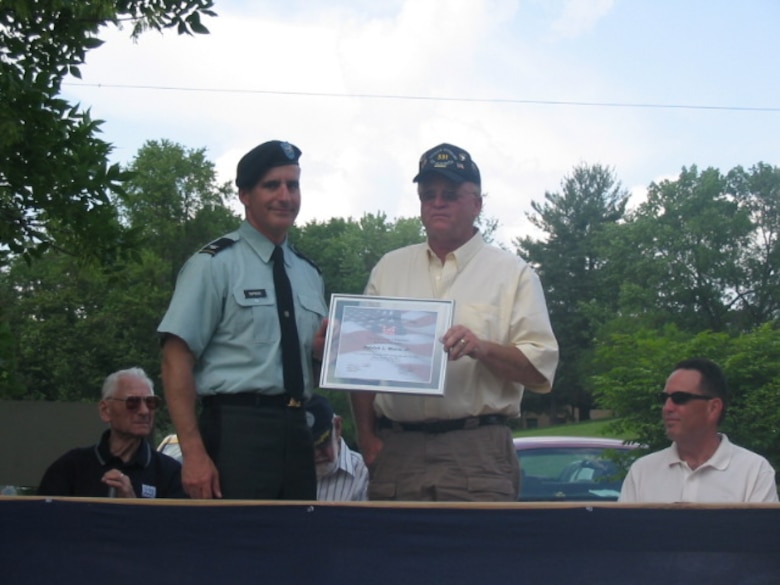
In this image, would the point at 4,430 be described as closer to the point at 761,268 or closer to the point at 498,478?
the point at 498,478

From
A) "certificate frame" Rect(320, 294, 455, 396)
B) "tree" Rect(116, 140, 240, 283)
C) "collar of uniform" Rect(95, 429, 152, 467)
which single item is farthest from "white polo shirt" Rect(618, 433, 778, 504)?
"tree" Rect(116, 140, 240, 283)

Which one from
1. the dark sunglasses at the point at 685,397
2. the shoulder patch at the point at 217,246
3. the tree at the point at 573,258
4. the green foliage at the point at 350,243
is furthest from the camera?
the tree at the point at 573,258

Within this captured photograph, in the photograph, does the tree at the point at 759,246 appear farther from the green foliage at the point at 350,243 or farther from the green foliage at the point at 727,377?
the green foliage at the point at 727,377

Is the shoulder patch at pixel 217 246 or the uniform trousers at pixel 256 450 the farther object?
the shoulder patch at pixel 217 246

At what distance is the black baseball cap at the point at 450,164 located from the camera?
13.3ft

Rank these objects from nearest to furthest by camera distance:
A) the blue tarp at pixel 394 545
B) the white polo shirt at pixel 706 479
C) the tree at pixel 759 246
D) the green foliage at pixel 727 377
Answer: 1. the blue tarp at pixel 394 545
2. the white polo shirt at pixel 706 479
3. the green foliage at pixel 727 377
4. the tree at pixel 759 246

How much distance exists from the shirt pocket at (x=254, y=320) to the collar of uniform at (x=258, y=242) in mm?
168

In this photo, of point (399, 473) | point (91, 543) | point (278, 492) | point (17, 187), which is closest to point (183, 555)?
point (91, 543)

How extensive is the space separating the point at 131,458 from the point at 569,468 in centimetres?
422

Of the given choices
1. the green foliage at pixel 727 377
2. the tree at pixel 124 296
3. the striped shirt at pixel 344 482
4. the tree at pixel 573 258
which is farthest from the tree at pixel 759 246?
the striped shirt at pixel 344 482

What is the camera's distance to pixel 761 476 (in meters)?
4.37

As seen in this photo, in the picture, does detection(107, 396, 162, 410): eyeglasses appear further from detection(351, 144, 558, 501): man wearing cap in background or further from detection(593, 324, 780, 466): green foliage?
detection(593, 324, 780, 466): green foliage

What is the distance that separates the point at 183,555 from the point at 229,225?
46.6 meters

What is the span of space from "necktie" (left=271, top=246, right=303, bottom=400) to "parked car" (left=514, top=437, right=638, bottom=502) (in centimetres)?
481
